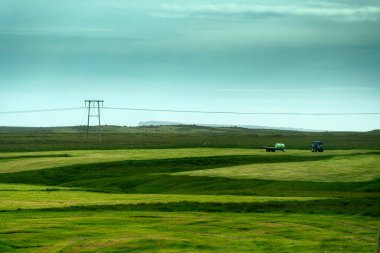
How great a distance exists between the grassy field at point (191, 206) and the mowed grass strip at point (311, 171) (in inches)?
5.4

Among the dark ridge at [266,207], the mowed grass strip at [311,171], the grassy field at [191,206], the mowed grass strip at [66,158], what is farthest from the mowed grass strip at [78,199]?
the mowed grass strip at [66,158]

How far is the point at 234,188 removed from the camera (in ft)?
256

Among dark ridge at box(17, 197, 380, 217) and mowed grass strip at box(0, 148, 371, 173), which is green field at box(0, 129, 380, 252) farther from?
mowed grass strip at box(0, 148, 371, 173)

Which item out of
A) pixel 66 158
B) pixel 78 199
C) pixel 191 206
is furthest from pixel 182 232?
pixel 66 158

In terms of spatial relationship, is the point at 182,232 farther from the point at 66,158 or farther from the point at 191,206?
the point at 66,158

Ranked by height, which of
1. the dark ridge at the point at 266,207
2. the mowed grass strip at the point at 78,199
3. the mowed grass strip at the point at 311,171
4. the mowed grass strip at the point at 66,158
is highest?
the mowed grass strip at the point at 66,158

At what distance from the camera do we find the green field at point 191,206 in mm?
39031

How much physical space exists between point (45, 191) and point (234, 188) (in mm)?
20810

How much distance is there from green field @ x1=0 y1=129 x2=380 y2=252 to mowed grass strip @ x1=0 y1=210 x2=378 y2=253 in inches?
2.4

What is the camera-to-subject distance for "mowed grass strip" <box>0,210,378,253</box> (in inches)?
1473

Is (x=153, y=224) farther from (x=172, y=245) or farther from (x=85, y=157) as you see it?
(x=85, y=157)

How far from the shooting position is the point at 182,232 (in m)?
42.8

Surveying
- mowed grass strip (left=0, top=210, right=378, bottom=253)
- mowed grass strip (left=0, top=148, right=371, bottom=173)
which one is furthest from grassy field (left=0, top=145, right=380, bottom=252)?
mowed grass strip (left=0, top=148, right=371, bottom=173)

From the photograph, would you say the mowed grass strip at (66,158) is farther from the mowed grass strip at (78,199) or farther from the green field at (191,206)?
the mowed grass strip at (78,199)
